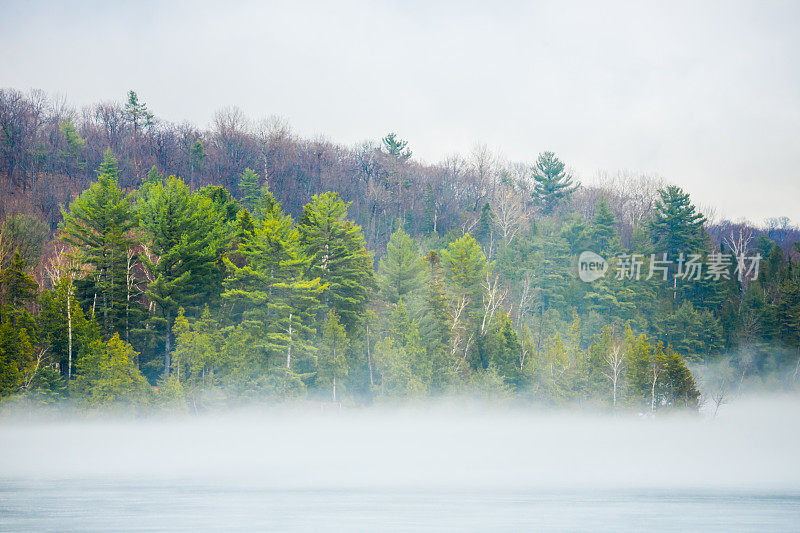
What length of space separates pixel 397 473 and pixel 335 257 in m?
22.3

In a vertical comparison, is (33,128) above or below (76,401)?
above

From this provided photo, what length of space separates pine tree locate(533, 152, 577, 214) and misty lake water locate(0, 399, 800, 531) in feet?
178

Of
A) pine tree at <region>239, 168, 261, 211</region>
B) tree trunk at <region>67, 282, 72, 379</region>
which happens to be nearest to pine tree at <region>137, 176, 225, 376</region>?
tree trunk at <region>67, 282, 72, 379</region>

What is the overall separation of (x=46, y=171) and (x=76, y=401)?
57.1m

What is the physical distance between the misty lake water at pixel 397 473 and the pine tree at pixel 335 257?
8.41m

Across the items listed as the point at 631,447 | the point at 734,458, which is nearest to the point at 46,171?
the point at 631,447

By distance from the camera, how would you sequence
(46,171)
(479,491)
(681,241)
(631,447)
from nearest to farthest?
1. (479,491)
2. (631,447)
3. (681,241)
4. (46,171)

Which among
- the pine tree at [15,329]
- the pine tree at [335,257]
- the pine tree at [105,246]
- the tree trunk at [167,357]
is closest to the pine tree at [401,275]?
the pine tree at [335,257]

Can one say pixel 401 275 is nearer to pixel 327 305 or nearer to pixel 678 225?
pixel 327 305

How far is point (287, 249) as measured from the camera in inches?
1939

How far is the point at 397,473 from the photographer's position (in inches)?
1453

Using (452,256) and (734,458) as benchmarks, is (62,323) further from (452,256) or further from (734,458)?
(734,458)

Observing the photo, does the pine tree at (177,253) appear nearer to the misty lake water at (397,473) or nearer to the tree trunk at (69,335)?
the tree trunk at (69,335)

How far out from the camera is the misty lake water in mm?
25422
